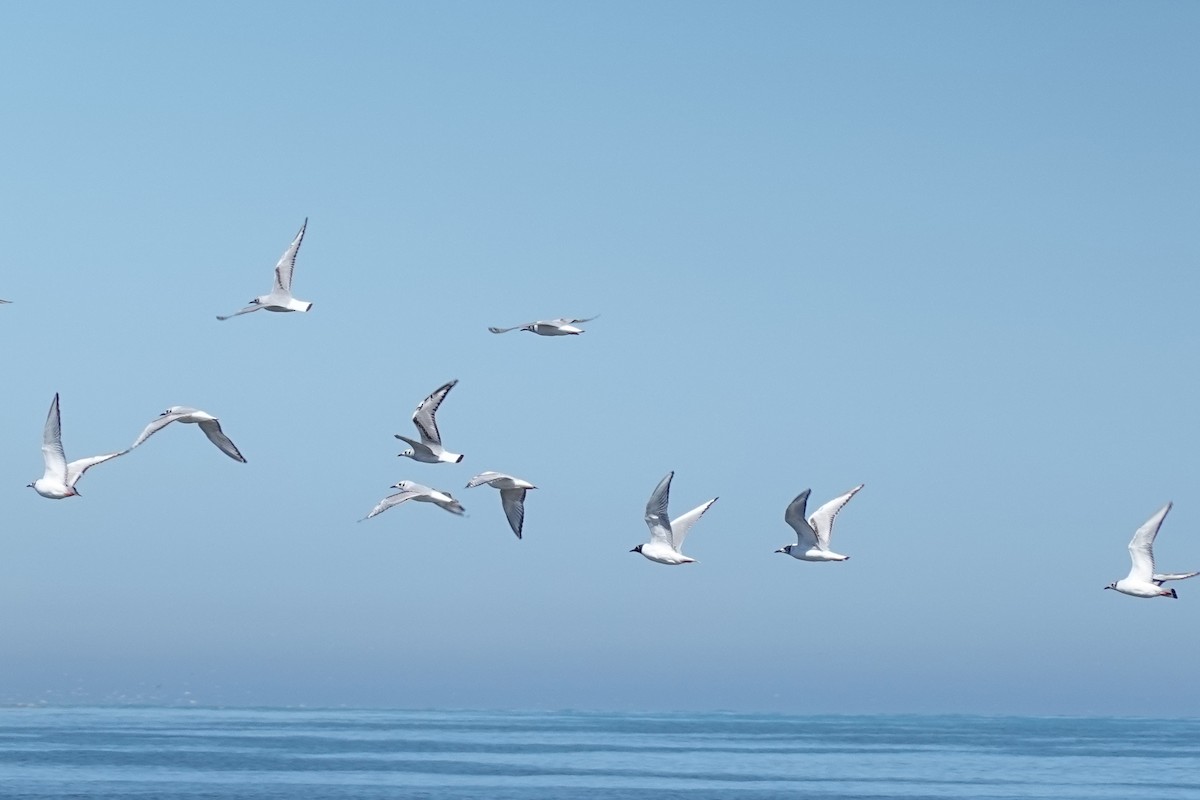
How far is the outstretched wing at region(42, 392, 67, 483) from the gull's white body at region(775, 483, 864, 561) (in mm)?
18521

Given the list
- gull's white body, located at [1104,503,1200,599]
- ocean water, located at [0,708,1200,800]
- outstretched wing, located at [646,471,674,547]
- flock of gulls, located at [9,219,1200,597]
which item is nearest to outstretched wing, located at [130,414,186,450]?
flock of gulls, located at [9,219,1200,597]

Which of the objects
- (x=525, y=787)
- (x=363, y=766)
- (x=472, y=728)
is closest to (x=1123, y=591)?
(x=525, y=787)

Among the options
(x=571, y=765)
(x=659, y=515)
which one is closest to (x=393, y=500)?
(x=659, y=515)

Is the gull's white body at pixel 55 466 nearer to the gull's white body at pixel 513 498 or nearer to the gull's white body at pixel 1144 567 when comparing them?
the gull's white body at pixel 513 498

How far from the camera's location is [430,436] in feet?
133

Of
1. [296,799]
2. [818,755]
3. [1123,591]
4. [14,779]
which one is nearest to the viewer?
[1123,591]

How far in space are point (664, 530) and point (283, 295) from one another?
11.6 meters

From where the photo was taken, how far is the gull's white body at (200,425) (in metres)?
37.7

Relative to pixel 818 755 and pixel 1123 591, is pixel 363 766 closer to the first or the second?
pixel 818 755

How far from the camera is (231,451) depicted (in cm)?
3809

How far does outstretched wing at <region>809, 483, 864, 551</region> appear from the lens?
4434 centimetres

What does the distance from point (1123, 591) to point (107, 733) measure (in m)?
111

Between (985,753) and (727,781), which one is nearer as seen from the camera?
(727,781)

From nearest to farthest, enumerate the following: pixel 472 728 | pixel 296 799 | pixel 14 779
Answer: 1. pixel 296 799
2. pixel 14 779
3. pixel 472 728
